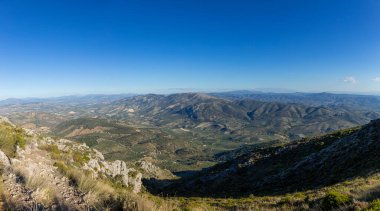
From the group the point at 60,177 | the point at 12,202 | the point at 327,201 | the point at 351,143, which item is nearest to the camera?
the point at 12,202

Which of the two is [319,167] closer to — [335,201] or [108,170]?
[335,201]

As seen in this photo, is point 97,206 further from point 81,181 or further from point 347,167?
point 347,167

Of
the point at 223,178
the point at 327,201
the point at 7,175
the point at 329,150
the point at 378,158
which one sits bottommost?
the point at 223,178

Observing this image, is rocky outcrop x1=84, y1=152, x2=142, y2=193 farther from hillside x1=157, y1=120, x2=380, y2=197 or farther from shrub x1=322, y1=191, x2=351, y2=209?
shrub x1=322, y1=191, x2=351, y2=209

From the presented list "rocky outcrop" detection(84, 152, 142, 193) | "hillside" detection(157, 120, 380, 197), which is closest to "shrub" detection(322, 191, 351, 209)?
"hillside" detection(157, 120, 380, 197)

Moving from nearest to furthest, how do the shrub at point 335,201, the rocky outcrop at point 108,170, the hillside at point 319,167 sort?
the shrub at point 335,201 < the hillside at point 319,167 < the rocky outcrop at point 108,170

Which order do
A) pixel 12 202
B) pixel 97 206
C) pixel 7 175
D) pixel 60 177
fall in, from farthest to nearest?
pixel 60 177
pixel 7 175
pixel 97 206
pixel 12 202

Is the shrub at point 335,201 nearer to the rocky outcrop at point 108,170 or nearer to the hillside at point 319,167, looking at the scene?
the hillside at point 319,167

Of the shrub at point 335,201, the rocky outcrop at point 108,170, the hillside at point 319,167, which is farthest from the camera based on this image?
the rocky outcrop at point 108,170

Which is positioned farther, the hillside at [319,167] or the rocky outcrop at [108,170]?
the rocky outcrop at [108,170]

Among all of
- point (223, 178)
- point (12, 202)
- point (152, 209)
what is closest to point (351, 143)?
point (223, 178)

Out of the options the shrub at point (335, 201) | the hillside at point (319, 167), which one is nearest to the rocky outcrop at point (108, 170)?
the hillside at point (319, 167)
